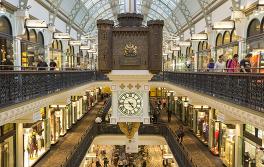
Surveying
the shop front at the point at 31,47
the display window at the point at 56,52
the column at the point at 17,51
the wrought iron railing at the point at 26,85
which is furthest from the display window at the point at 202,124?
the column at the point at 17,51

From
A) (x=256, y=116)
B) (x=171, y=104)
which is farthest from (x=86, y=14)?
(x=256, y=116)

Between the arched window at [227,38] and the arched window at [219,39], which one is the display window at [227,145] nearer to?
the arched window at [227,38]

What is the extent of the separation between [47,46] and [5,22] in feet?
27.5

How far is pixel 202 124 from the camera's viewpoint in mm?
27391

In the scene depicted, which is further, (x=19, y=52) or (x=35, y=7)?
(x=35, y=7)

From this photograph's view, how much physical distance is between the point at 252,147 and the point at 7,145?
35.2 ft

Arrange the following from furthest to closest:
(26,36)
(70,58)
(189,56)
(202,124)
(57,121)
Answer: (70,58), (189,56), (57,121), (202,124), (26,36)

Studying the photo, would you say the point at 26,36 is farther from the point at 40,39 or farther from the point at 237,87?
the point at 237,87

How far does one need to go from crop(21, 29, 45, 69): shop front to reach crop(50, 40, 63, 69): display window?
3.71 m

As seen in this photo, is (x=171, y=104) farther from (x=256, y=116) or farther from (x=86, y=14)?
(x=256, y=116)

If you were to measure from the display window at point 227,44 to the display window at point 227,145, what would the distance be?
4925 mm

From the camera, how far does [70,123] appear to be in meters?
33.2

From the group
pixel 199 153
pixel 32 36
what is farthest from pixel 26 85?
pixel 199 153

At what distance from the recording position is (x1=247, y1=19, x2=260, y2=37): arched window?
60.5ft
